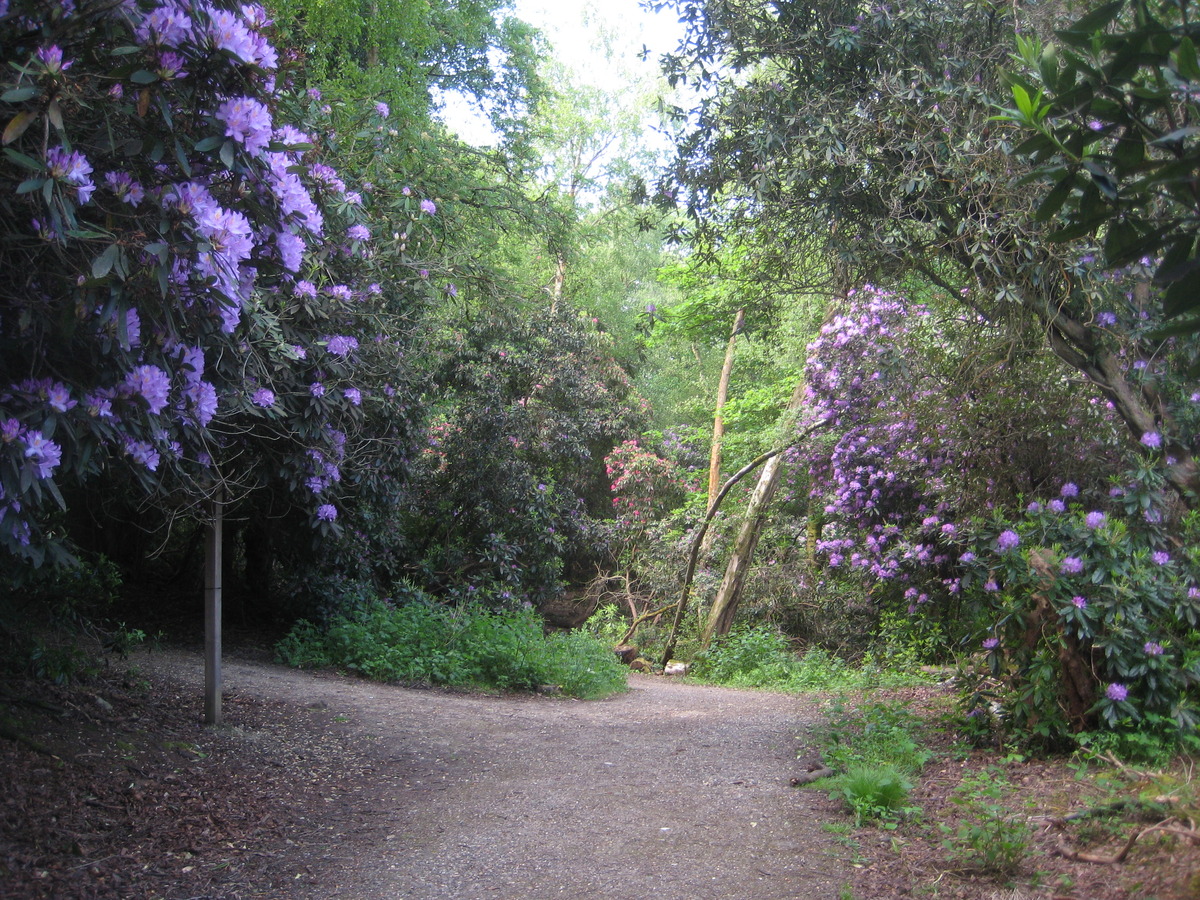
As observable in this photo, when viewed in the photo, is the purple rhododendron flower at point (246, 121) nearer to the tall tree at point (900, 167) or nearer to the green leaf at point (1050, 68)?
the green leaf at point (1050, 68)

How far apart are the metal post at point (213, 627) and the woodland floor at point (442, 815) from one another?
152mm

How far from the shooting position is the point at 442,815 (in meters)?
4.20

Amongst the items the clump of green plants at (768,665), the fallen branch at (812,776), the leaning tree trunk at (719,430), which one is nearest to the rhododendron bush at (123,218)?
the fallen branch at (812,776)

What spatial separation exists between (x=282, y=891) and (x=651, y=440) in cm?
1582

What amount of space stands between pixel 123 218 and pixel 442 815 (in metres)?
2.95

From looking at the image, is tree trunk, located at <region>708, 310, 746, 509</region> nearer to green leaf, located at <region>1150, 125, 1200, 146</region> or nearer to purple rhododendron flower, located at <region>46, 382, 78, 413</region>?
purple rhododendron flower, located at <region>46, 382, 78, 413</region>

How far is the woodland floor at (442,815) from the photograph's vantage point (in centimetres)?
321

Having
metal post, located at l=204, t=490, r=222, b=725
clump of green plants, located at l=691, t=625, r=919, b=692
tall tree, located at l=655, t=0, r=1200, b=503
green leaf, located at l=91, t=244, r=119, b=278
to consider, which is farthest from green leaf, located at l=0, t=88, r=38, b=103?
clump of green plants, located at l=691, t=625, r=919, b=692

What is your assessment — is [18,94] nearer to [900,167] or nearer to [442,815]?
[442,815]

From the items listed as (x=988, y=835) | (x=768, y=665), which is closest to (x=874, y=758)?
(x=988, y=835)

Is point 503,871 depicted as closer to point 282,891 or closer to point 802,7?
point 282,891

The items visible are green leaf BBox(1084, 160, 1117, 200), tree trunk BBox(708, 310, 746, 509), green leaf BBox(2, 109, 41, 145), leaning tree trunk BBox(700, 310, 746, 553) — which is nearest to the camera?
green leaf BBox(1084, 160, 1117, 200)

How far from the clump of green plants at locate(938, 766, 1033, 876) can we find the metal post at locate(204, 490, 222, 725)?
A: 397 cm

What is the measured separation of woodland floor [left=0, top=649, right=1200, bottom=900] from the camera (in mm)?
3211
